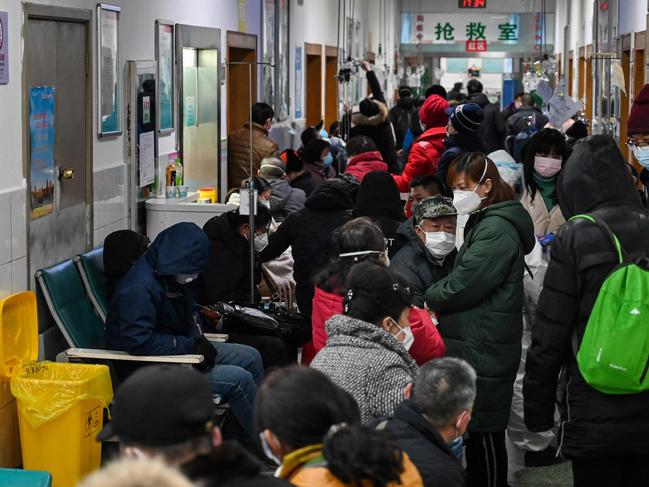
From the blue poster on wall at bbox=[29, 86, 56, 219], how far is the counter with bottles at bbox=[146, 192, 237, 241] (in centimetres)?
173

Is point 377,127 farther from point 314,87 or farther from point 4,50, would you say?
point 4,50

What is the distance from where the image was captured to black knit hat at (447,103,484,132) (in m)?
7.41

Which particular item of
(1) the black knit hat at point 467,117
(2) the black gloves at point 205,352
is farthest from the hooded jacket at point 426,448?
(1) the black knit hat at point 467,117

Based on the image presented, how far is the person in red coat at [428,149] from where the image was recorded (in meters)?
8.25

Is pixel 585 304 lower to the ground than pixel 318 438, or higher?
higher

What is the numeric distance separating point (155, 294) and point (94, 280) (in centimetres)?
98

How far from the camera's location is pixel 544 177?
5.88 m

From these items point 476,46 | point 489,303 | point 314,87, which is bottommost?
point 489,303

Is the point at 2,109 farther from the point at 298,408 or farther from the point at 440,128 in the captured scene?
the point at 440,128

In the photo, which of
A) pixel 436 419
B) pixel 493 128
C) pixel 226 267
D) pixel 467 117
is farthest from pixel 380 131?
pixel 436 419

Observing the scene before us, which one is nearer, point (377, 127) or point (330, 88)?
point (377, 127)

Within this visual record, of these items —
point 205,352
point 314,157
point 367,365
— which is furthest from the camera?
point 314,157

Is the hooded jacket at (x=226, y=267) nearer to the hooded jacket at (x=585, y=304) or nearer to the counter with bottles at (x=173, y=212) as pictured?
the counter with bottles at (x=173, y=212)

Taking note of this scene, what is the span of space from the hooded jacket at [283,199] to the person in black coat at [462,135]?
4.20ft
